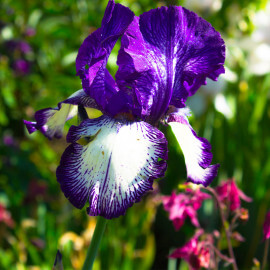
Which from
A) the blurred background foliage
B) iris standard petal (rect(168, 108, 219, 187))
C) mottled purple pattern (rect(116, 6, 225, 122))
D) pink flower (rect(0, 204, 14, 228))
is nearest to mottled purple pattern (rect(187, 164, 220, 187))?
iris standard petal (rect(168, 108, 219, 187))

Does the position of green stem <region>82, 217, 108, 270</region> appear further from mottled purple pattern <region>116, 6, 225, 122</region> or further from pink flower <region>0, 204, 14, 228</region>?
pink flower <region>0, 204, 14, 228</region>

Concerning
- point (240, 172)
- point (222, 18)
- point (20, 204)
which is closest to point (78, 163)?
point (240, 172)

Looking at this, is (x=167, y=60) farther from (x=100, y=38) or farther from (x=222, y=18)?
(x=222, y=18)

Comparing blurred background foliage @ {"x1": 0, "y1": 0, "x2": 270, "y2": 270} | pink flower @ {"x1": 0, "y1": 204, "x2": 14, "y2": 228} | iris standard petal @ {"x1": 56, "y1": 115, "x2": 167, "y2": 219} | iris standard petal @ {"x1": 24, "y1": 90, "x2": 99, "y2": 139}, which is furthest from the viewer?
pink flower @ {"x1": 0, "y1": 204, "x2": 14, "y2": 228}

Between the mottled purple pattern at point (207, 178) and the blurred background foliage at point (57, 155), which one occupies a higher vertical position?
the mottled purple pattern at point (207, 178)

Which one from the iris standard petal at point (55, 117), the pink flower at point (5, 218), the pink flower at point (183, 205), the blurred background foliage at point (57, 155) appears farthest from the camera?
the pink flower at point (5, 218)

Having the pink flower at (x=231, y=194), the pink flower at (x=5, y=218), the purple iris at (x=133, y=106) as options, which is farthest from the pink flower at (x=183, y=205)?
the pink flower at (x=5, y=218)

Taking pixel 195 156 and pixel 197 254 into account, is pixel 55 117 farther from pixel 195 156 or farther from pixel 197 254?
pixel 197 254

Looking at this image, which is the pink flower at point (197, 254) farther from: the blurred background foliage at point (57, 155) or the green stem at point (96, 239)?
the blurred background foliage at point (57, 155)
